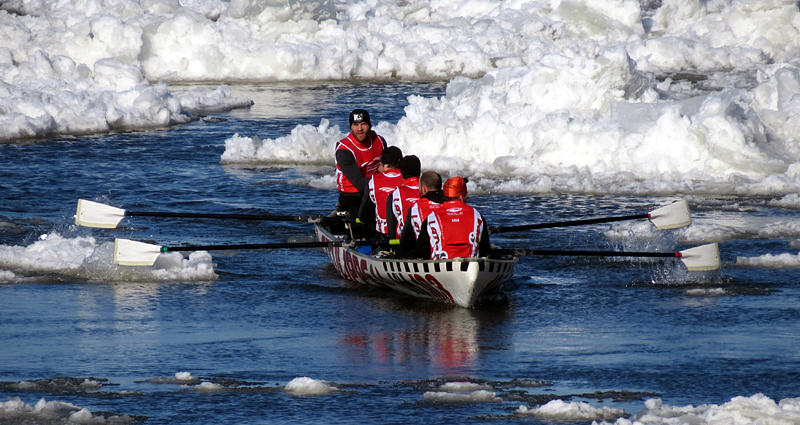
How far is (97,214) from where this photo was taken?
11602 mm

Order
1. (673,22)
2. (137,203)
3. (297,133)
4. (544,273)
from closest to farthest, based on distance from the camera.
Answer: (544,273) → (137,203) → (297,133) → (673,22)

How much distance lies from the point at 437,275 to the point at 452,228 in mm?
463

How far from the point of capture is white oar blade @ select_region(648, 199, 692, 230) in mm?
11570

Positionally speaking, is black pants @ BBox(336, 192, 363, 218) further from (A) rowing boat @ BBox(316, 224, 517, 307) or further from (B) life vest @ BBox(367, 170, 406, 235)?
(A) rowing boat @ BBox(316, 224, 517, 307)

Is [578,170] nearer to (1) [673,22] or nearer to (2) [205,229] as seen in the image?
(2) [205,229]

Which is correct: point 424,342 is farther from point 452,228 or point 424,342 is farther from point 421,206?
point 421,206

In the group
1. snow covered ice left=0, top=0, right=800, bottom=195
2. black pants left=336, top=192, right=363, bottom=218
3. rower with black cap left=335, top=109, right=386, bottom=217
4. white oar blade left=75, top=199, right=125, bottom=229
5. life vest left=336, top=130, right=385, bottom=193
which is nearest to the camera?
white oar blade left=75, top=199, right=125, bottom=229

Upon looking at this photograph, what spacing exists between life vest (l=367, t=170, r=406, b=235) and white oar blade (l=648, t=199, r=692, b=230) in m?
2.98

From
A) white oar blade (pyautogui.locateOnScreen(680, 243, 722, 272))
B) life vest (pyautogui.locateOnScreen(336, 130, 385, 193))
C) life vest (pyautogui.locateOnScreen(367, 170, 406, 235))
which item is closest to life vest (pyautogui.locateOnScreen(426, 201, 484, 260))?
life vest (pyautogui.locateOnScreen(367, 170, 406, 235))

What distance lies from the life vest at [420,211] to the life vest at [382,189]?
96cm

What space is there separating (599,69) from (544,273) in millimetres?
7639

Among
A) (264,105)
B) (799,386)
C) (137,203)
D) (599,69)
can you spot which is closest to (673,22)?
(264,105)

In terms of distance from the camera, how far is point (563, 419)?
655cm

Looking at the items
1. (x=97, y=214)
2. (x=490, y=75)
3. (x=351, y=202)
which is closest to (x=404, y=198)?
(x=351, y=202)
